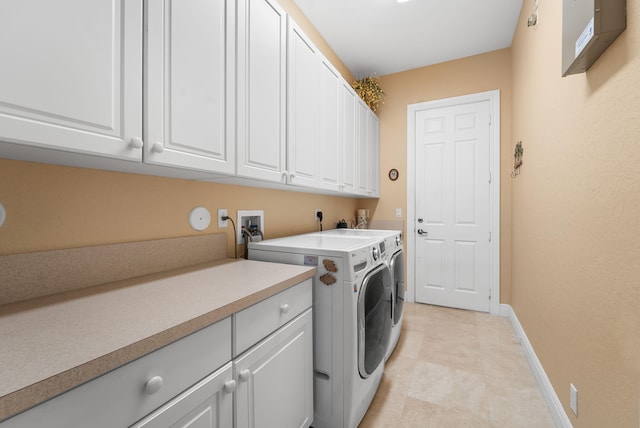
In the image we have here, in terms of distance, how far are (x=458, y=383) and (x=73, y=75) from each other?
2.42m

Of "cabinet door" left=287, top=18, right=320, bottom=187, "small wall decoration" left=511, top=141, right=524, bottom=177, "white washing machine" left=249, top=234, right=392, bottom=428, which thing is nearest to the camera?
"white washing machine" left=249, top=234, right=392, bottom=428

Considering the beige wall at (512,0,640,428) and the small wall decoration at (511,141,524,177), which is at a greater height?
the small wall decoration at (511,141,524,177)

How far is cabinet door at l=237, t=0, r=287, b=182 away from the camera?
1.30m

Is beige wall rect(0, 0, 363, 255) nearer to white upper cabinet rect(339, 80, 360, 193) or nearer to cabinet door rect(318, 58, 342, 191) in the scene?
cabinet door rect(318, 58, 342, 191)

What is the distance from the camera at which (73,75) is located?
74cm

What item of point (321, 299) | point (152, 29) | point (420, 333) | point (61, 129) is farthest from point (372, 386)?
point (152, 29)

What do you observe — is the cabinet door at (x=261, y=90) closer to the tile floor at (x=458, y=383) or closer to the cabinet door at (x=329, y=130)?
the cabinet door at (x=329, y=130)

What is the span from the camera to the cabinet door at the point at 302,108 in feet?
5.47

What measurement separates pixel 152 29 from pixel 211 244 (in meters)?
0.98

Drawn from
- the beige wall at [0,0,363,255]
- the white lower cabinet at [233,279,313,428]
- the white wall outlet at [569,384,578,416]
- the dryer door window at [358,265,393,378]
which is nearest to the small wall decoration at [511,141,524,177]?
the dryer door window at [358,265,393,378]

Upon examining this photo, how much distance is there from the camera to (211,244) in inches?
59.1

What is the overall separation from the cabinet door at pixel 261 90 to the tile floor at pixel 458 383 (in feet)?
4.97

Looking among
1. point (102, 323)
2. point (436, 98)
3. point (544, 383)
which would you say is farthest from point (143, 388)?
point (436, 98)

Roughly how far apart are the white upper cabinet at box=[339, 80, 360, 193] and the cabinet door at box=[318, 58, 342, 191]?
7cm
